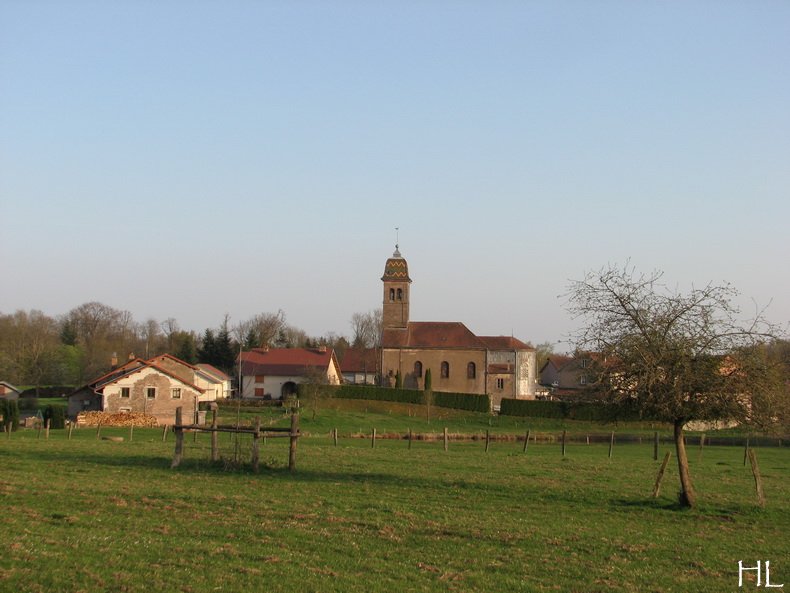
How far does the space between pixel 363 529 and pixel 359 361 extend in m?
88.7

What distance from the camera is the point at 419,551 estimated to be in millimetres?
13734

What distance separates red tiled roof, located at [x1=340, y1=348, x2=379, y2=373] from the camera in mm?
102675

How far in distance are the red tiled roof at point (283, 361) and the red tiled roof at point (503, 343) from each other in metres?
17.8

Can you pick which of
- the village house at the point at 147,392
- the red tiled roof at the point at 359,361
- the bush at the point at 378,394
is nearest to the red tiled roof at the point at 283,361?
the bush at the point at 378,394

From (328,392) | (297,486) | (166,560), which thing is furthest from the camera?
(328,392)

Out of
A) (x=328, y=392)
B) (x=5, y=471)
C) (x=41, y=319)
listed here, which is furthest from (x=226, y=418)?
(x=41, y=319)

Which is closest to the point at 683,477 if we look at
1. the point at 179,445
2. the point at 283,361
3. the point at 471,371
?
the point at 179,445

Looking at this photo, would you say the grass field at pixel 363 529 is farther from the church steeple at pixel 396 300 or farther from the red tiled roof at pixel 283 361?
the church steeple at pixel 396 300

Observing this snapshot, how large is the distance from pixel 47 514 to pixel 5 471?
28.4 ft

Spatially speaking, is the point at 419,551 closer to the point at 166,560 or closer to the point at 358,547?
the point at 358,547

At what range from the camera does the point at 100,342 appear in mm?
116375

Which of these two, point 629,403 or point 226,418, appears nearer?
point 629,403

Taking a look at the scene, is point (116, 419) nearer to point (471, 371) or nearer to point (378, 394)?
point (378, 394)

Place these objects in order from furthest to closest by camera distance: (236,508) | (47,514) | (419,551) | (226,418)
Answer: (226,418) → (236,508) → (47,514) → (419,551)
